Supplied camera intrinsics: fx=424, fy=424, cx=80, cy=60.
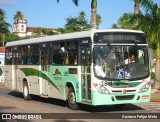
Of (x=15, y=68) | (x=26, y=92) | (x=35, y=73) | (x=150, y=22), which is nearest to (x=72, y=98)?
→ (x=35, y=73)

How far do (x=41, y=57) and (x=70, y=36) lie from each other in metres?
3.10

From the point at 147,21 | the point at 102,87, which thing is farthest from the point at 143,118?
the point at 147,21

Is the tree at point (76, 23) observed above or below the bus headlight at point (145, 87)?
above

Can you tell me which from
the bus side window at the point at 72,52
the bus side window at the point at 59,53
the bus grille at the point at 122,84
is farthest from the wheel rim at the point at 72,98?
the bus grille at the point at 122,84

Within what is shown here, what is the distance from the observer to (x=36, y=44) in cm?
2059

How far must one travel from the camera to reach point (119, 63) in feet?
50.3

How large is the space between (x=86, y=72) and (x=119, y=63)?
1297 mm

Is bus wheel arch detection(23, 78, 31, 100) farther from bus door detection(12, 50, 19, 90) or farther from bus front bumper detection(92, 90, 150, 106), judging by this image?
bus front bumper detection(92, 90, 150, 106)

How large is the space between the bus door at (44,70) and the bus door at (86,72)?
353 cm

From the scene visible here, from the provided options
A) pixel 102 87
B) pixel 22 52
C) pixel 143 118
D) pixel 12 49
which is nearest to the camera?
pixel 143 118

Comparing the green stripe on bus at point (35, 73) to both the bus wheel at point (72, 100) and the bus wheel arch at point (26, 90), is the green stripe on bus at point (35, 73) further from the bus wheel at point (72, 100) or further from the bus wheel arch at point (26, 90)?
the bus wheel at point (72, 100)

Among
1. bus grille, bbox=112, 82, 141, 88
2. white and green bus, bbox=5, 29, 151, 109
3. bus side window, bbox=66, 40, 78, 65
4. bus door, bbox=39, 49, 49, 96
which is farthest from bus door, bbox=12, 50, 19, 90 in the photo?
bus grille, bbox=112, 82, 141, 88

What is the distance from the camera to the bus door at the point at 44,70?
19.3m

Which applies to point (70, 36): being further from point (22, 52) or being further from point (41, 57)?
point (22, 52)
